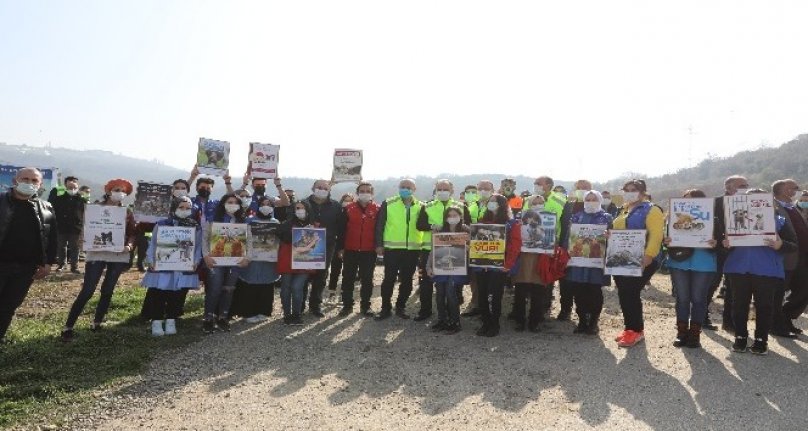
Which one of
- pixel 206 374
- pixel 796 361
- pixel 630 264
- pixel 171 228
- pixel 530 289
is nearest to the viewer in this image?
pixel 206 374

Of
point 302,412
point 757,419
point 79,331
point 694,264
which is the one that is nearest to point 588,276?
point 694,264

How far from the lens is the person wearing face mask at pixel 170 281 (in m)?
7.59

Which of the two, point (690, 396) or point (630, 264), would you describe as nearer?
point (690, 396)

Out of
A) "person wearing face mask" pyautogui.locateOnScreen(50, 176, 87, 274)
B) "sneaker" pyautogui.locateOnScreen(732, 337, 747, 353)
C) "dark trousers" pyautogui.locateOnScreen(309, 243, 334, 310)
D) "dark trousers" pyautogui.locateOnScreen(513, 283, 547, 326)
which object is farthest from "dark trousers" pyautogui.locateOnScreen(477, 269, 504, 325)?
"person wearing face mask" pyautogui.locateOnScreen(50, 176, 87, 274)

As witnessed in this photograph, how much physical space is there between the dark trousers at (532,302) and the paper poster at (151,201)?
6258mm

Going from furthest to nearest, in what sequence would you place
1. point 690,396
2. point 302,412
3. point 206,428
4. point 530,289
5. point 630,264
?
point 530,289 < point 630,264 < point 690,396 < point 302,412 < point 206,428

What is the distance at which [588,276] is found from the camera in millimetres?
7609

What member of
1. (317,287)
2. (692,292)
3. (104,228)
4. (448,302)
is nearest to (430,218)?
(448,302)

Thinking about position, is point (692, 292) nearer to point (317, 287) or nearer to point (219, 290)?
point (317, 287)

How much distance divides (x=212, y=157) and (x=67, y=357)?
4.49m

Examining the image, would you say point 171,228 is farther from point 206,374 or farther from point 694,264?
point 694,264

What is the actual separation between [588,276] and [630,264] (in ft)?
2.37

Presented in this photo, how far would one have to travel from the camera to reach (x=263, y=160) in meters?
9.95

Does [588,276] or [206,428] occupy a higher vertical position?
[588,276]
